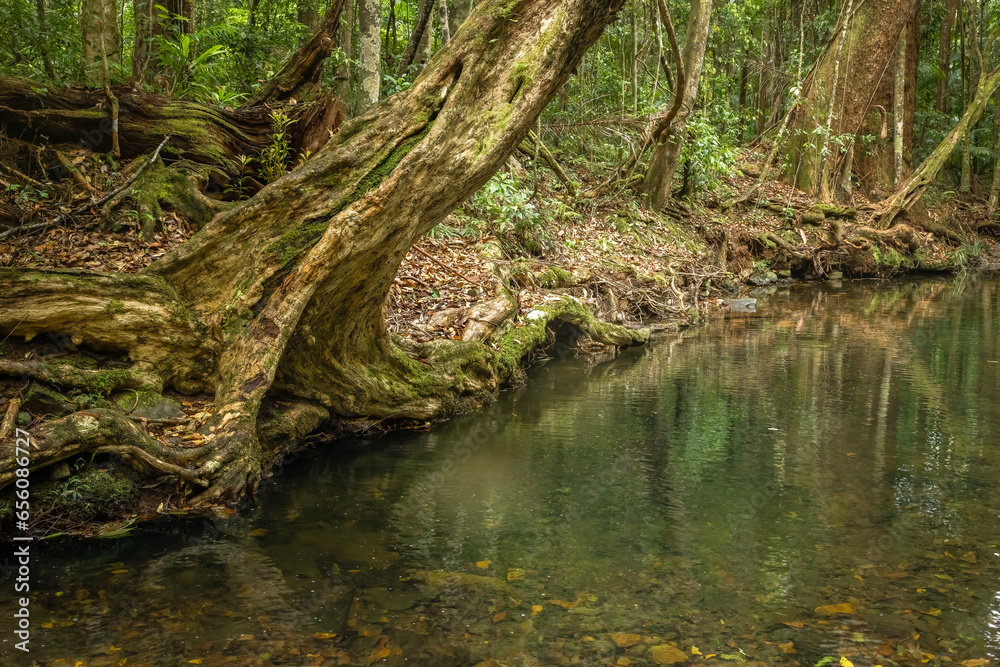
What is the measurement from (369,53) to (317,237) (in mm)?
4499

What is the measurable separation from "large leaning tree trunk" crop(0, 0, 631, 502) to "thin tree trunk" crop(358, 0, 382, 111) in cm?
342

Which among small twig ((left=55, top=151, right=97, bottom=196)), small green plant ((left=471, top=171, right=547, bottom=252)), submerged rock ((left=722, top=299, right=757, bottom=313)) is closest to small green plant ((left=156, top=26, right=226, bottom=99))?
small twig ((left=55, top=151, right=97, bottom=196))

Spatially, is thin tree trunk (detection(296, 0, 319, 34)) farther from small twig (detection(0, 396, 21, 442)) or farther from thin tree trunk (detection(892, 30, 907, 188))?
thin tree trunk (detection(892, 30, 907, 188))

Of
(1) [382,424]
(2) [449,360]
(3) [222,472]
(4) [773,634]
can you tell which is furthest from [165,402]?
(4) [773,634]

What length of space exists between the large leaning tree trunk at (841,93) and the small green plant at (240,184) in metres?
14.8

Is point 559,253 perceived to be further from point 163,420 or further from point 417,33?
point 163,420

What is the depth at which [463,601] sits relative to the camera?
4.13 meters

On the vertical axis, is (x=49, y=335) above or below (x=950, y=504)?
above

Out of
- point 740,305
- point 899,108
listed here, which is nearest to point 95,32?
point 740,305

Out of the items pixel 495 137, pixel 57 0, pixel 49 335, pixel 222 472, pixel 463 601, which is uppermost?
pixel 57 0

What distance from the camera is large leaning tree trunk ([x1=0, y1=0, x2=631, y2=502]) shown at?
18.1 feet

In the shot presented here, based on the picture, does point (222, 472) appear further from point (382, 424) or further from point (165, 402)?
point (382, 424)

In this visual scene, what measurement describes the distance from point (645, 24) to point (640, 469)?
15434mm

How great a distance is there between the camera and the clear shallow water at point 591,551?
12.2ft
